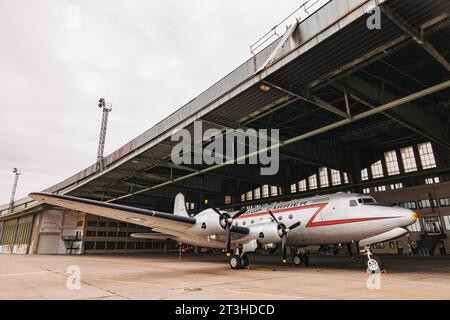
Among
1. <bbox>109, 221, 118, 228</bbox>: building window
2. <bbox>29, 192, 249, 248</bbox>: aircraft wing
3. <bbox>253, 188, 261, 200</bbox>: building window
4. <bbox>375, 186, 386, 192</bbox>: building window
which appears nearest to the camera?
<bbox>29, 192, 249, 248</bbox>: aircraft wing

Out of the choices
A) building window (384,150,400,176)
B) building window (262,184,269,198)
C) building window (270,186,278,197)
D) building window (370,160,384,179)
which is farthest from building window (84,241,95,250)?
building window (384,150,400,176)

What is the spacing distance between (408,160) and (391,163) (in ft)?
5.18

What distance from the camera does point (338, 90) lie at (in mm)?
15570

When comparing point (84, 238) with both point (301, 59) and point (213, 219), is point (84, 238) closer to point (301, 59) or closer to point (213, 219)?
point (213, 219)

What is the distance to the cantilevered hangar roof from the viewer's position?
10.0 metres

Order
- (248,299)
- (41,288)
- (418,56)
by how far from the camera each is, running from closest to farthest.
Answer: (248,299) → (41,288) → (418,56)

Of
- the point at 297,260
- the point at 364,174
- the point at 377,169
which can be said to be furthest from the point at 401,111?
the point at 364,174

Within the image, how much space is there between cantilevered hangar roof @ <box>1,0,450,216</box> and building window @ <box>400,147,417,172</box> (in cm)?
106

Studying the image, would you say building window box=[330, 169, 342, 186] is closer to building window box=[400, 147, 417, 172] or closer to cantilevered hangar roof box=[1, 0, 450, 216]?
cantilevered hangar roof box=[1, 0, 450, 216]
